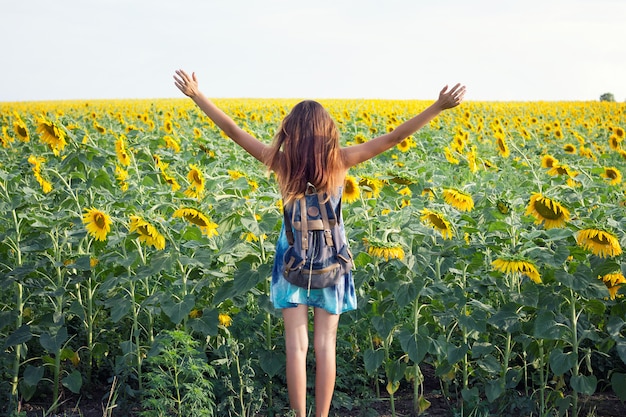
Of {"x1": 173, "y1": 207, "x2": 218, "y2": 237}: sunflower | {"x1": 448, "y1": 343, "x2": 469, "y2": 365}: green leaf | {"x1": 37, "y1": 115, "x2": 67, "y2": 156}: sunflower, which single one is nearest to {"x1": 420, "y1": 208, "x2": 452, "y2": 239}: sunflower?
{"x1": 448, "y1": 343, "x2": 469, "y2": 365}: green leaf

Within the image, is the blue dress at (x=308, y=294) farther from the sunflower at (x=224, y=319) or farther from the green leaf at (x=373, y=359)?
the sunflower at (x=224, y=319)

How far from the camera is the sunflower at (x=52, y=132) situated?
464 centimetres

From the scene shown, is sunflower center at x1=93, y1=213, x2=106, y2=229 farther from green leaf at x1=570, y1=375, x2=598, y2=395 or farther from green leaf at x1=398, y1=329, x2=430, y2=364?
green leaf at x1=570, y1=375, x2=598, y2=395

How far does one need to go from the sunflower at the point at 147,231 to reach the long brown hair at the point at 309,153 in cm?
64

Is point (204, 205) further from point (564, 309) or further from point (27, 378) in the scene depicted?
point (564, 309)

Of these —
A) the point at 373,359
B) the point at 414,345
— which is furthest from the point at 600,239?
the point at 373,359

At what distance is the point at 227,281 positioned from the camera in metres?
3.83

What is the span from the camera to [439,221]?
146 inches

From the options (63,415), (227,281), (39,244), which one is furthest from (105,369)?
(227,281)

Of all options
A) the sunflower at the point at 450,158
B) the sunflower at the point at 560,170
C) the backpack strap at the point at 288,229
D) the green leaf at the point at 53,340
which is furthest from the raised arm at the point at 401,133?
the sunflower at the point at 450,158

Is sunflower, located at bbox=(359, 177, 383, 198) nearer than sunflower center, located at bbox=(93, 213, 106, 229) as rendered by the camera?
No

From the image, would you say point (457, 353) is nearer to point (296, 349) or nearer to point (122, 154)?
point (296, 349)

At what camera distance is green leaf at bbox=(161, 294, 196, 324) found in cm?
361

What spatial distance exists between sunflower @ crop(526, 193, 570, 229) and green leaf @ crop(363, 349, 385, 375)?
3.29 ft
